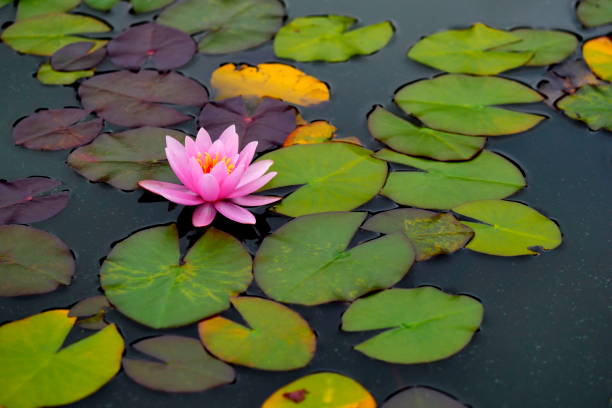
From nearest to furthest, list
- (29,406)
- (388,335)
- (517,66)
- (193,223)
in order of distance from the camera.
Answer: (29,406)
(388,335)
(193,223)
(517,66)

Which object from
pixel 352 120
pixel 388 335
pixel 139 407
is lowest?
pixel 139 407

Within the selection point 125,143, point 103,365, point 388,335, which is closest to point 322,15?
point 125,143

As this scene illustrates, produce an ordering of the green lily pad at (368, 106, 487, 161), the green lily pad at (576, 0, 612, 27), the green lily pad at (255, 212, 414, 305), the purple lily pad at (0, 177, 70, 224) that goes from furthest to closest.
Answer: the green lily pad at (576, 0, 612, 27)
the green lily pad at (368, 106, 487, 161)
the purple lily pad at (0, 177, 70, 224)
the green lily pad at (255, 212, 414, 305)

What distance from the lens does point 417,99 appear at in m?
2.71

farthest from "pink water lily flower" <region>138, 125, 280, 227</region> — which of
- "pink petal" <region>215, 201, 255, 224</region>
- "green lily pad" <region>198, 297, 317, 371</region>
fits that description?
"green lily pad" <region>198, 297, 317, 371</region>

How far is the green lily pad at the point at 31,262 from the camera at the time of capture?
6.73ft

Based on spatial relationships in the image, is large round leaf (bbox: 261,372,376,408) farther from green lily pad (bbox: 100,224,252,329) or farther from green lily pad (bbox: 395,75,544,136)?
green lily pad (bbox: 395,75,544,136)

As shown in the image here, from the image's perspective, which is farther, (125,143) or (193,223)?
(125,143)

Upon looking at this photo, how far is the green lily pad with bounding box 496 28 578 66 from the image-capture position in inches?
114

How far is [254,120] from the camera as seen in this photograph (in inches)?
102

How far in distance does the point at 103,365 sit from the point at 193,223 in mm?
538

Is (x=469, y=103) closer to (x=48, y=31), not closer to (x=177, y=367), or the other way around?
(x=177, y=367)

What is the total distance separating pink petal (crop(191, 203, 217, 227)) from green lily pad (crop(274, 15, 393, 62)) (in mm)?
951

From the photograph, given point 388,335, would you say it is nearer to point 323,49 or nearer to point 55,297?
point 55,297
